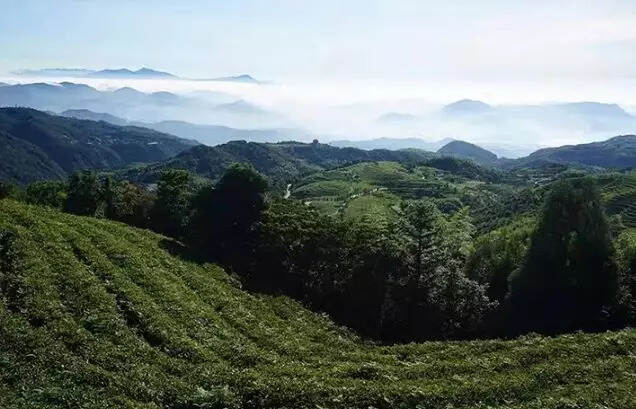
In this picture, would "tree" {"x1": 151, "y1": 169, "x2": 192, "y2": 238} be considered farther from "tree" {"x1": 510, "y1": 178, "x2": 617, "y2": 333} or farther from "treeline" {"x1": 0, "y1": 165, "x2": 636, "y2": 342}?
"tree" {"x1": 510, "y1": 178, "x2": 617, "y2": 333}

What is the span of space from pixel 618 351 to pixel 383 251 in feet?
82.9

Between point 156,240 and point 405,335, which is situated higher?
point 156,240

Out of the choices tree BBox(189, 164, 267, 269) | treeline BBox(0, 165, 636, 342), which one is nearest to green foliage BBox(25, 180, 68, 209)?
tree BBox(189, 164, 267, 269)


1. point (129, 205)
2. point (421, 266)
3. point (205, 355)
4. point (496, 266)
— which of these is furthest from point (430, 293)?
point (129, 205)

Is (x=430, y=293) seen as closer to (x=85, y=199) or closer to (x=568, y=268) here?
(x=568, y=268)

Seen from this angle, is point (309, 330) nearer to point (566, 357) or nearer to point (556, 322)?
point (566, 357)

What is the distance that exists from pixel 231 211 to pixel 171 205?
42.1ft

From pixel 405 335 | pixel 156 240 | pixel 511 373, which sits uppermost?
pixel 156 240

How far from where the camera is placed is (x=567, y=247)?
54.1 meters

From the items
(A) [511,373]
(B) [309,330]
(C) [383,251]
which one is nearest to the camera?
(A) [511,373]

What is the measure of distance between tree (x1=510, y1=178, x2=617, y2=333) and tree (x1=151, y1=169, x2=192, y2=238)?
3667 centimetres

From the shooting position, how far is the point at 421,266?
56.1 metres

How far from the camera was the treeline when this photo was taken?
5253 cm

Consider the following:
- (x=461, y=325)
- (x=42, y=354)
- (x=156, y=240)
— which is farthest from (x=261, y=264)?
(x=42, y=354)
